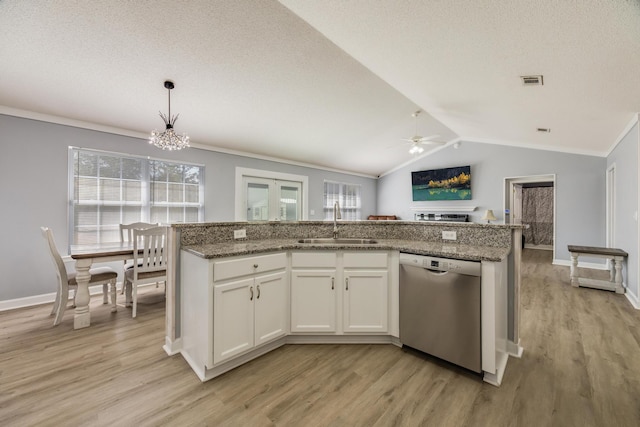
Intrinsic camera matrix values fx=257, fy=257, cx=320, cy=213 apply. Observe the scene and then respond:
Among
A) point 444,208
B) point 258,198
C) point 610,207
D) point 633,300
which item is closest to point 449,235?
point 633,300

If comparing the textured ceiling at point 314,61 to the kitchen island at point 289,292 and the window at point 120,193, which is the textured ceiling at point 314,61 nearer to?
the window at point 120,193

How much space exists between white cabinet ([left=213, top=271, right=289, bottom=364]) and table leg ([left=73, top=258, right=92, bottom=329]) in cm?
190

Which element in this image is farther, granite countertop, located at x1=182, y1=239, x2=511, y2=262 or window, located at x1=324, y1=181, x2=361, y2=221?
window, located at x1=324, y1=181, x2=361, y2=221

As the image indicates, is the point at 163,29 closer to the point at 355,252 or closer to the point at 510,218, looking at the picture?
the point at 355,252

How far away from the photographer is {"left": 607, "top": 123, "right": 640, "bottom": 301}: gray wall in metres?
3.38

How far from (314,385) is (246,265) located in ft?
3.13

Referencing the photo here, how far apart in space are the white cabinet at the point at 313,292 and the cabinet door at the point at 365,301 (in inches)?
4.7

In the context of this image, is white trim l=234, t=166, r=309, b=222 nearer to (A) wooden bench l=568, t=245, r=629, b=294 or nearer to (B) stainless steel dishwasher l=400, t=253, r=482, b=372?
(B) stainless steel dishwasher l=400, t=253, r=482, b=372

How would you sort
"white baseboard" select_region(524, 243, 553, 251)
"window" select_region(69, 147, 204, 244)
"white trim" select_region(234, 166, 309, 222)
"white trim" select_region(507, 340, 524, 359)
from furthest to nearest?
"white baseboard" select_region(524, 243, 553, 251)
"white trim" select_region(234, 166, 309, 222)
"window" select_region(69, 147, 204, 244)
"white trim" select_region(507, 340, 524, 359)

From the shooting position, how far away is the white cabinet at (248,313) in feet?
5.98

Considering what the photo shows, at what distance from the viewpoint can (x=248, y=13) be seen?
229 cm

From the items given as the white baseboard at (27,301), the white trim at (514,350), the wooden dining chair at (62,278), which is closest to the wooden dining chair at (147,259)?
the wooden dining chair at (62,278)

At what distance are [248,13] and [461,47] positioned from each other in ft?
6.47

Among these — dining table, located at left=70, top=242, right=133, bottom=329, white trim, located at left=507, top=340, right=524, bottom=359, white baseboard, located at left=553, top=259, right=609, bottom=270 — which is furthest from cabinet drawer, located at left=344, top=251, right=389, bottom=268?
white baseboard, located at left=553, top=259, right=609, bottom=270
